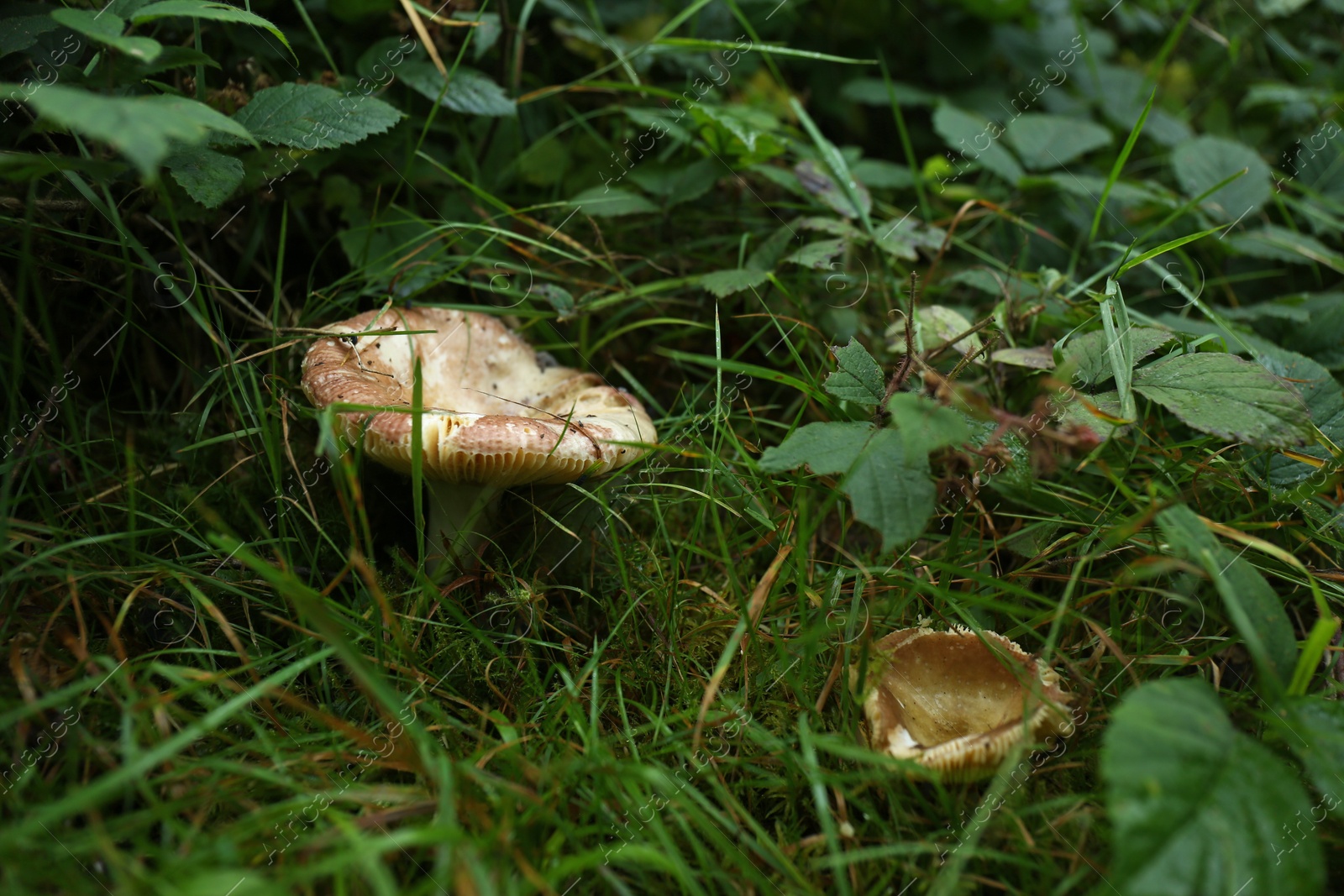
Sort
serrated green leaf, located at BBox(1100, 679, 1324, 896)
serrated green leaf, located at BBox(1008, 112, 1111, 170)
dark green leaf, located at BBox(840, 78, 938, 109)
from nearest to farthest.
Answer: serrated green leaf, located at BBox(1100, 679, 1324, 896) → serrated green leaf, located at BBox(1008, 112, 1111, 170) → dark green leaf, located at BBox(840, 78, 938, 109)

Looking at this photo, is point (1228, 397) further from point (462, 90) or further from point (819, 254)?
point (462, 90)

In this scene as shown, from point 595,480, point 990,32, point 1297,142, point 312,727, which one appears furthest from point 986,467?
point 1297,142

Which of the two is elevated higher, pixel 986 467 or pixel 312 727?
pixel 986 467

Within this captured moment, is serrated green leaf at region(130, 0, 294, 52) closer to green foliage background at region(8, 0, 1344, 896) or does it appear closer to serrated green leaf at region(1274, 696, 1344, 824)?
green foliage background at region(8, 0, 1344, 896)

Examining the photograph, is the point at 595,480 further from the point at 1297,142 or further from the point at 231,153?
the point at 1297,142

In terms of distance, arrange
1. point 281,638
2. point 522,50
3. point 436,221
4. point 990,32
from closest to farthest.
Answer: point 281,638 → point 436,221 → point 522,50 → point 990,32

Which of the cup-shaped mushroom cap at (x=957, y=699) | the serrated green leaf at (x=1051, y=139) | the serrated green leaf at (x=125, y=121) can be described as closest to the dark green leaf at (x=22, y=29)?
the serrated green leaf at (x=125, y=121)

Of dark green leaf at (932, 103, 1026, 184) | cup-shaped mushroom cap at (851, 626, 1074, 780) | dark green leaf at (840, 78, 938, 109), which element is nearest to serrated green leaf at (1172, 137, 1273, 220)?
dark green leaf at (932, 103, 1026, 184)
